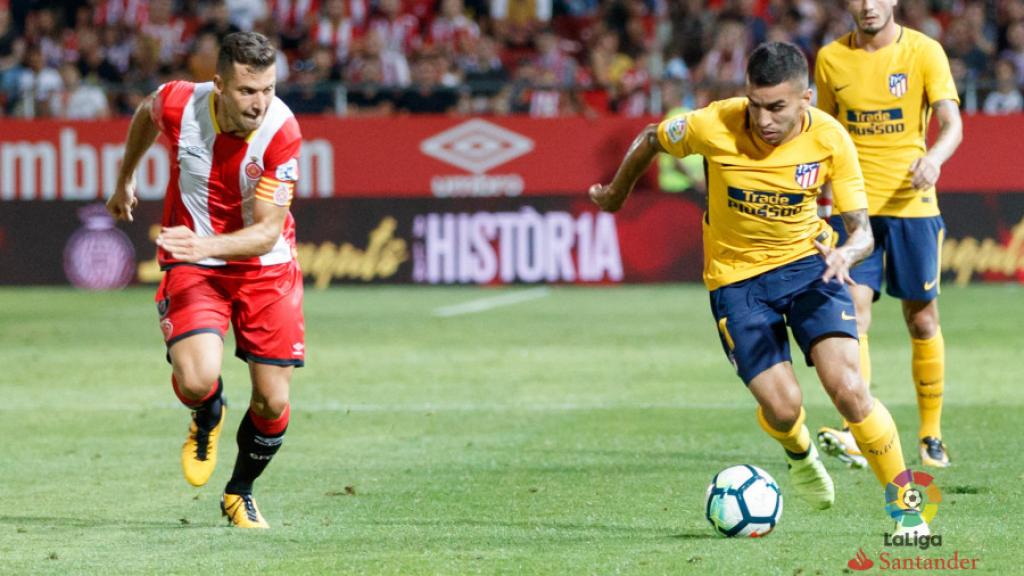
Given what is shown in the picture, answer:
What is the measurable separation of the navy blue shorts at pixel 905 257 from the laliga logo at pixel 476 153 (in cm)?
1200

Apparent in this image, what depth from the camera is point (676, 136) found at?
22.6ft

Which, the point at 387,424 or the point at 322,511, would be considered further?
the point at 387,424

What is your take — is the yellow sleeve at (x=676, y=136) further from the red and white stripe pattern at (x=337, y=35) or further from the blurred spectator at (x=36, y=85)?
the blurred spectator at (x=36, y=85)

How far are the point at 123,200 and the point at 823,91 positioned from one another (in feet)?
11.6

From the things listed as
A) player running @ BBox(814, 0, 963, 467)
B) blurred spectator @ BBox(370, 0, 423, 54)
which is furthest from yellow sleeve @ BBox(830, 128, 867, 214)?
blurred spectator @ BBox(370, 0, 423, 54)

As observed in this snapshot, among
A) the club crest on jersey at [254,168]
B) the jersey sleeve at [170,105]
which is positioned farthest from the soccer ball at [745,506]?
the jersey sleeve at [170,105]

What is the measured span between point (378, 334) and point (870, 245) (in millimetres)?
8772

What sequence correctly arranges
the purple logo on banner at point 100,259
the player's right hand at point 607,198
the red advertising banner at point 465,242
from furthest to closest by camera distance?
the purple logo on banner at point 100,259 → the red advertising banner at point 465,242 → the player's right hand at point 607,198

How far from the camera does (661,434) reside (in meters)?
9.41

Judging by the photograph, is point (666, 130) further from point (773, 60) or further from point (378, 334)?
point (378, 334)

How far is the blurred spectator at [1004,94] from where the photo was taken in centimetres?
2000

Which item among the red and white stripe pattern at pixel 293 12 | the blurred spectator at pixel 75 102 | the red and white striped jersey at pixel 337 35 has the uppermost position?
the red and white stripe pattern at pixel 293 12

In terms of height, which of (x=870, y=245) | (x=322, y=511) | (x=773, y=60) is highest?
(x=773, y=60)

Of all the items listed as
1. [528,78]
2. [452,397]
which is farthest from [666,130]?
[528,78]
